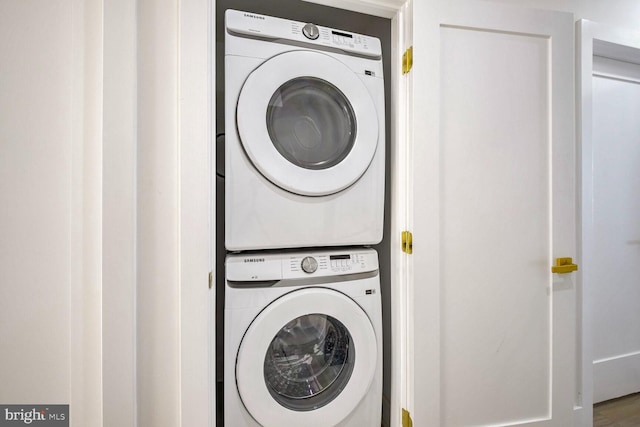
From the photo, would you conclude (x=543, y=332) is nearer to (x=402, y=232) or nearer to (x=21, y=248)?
(x=402, y=232)

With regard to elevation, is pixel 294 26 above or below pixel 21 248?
above

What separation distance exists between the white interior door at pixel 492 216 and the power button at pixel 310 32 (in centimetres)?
39

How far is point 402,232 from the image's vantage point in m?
1.31

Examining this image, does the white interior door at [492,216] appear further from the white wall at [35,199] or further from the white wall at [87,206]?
the white wall at [35,199]

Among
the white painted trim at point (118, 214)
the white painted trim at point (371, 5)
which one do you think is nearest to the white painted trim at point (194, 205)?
the white painted trim at point (118, 214)

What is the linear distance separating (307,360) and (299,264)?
405mm

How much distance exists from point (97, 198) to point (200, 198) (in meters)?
0.30

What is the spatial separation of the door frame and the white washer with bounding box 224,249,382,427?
3.45 feet

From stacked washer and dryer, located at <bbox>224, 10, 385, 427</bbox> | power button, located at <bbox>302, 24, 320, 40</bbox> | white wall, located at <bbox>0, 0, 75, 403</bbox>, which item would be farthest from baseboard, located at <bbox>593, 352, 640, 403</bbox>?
white wall, located at <bbox>0, 0, 75, 403</bbox>

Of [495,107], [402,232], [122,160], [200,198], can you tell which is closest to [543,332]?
[402,232]

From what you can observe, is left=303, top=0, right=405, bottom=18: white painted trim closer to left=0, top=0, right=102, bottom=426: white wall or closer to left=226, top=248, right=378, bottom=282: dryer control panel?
left=0, top=0, right=102, bottom=426: white wall

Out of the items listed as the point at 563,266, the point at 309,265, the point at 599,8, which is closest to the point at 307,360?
the point at 309,265

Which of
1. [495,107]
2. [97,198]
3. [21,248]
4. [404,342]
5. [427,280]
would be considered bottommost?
[404,342]

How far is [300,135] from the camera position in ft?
4.24
